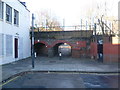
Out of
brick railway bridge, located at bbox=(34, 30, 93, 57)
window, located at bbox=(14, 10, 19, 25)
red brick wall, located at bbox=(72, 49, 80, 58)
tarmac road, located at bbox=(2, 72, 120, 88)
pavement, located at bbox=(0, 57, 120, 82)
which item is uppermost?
window, located at bbox=(14, 10, 19, 25)

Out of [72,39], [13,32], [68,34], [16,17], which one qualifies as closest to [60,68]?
[13,32]

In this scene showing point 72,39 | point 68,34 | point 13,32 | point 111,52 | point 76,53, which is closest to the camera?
point 111,52

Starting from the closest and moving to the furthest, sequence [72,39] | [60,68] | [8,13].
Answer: [60,68] < [8,13] < [72,39]

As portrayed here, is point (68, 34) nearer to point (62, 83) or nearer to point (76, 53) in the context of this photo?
point (76, 53)

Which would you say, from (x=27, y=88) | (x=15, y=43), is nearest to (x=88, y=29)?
(x=15, y=43)

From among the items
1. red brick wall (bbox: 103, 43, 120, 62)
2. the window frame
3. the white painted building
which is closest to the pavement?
red brick wall (bbox: 103, 43, 120, 62)

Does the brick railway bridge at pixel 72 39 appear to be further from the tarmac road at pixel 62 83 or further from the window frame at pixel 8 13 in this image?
the tarmac road at pixel 62 83

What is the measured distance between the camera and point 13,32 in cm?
1784

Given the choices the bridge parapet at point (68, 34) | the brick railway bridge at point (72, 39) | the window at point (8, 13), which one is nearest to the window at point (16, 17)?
the window at point (8, 13)

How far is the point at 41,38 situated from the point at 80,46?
6.40 meters

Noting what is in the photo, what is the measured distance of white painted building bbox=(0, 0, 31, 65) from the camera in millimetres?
15445

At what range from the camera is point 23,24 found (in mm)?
21938

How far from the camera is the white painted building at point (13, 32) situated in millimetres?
15445

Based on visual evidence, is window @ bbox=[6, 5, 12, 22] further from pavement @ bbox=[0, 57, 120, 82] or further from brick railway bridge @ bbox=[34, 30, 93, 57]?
brick railway bridge @ bbox=[34, 30, 93, 57]
